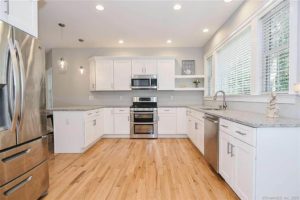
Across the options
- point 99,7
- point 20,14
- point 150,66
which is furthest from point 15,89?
point 150,66

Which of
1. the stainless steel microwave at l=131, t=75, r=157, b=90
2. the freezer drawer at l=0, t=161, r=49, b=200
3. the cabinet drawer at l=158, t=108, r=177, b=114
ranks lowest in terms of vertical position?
the freezer drawer at l=0, t=161, r=49, b=200

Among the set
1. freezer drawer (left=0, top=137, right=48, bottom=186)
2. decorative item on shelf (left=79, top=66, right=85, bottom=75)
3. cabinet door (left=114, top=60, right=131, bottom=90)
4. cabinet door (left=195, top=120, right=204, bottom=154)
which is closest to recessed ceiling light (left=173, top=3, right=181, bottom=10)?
cabinet door (left=195, top=120, right=204, bottom=154)

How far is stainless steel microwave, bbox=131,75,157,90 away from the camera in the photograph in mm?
5031

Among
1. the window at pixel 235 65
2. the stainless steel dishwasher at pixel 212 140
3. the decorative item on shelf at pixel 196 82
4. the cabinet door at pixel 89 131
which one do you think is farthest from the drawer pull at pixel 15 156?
the decorative item on shelf at pixel 196 82

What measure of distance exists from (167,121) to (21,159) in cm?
369

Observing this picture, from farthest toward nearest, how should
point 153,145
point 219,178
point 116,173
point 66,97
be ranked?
point 66,97, point 153,145, point 116,173, point 219,178

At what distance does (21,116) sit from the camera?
1.66 metres

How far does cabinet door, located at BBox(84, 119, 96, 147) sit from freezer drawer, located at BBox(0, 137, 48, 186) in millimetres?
1724

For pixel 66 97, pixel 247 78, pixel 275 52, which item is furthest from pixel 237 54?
pixel 66 97

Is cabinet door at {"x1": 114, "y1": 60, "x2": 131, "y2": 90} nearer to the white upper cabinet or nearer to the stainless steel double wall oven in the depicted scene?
the stainless steel double wall oven

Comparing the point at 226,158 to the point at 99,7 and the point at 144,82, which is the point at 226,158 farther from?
the point at 144,82

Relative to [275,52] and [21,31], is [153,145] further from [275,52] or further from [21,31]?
[21,31]

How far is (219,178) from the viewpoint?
99.2 inches

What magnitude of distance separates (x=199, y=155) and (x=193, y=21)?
2.71 m
